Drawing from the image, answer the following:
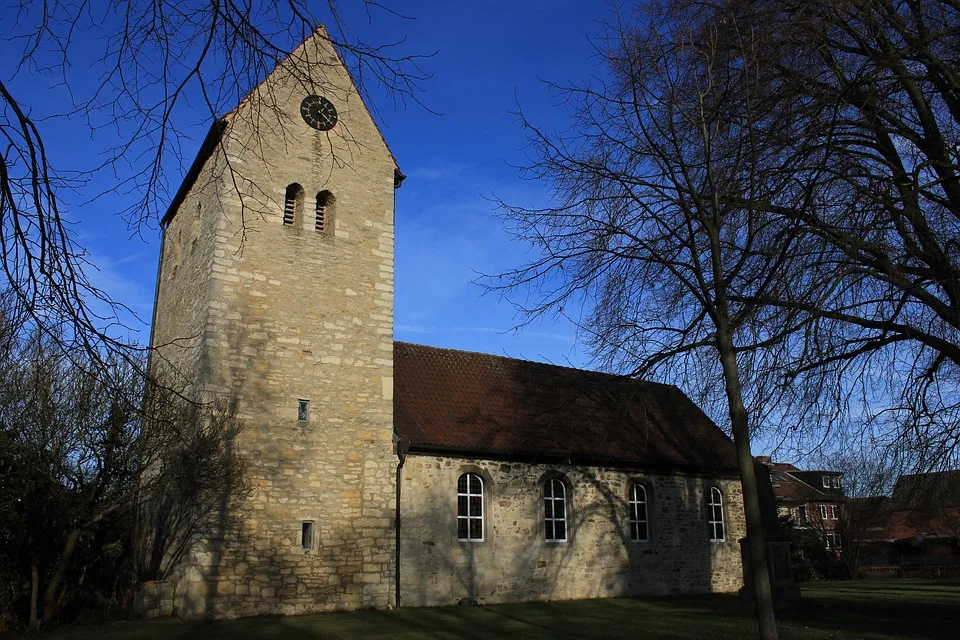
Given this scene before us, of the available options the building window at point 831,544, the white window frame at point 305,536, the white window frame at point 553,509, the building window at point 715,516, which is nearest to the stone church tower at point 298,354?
the white window frame at point 305,536

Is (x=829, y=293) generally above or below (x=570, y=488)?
above

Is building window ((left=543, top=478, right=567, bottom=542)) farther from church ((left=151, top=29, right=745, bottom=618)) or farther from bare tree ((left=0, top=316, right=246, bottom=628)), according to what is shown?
bare tree ((left=0, top=316, right=246, bottom=628))

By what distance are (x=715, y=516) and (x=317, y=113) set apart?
48.9ft

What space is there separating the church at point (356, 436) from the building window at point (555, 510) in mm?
42

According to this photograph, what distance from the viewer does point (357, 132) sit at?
17.7 metres

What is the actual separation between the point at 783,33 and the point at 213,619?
495 inches

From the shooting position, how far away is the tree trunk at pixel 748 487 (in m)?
7.95

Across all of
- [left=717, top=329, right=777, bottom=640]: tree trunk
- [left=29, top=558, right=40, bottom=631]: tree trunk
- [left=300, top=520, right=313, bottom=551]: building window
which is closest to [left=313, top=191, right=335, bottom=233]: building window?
[left=300, top=520, right=313, bottom=551]: building window

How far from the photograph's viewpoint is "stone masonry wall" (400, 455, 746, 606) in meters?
15.8

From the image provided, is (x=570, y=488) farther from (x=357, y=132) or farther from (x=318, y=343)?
(x=357, y=132)

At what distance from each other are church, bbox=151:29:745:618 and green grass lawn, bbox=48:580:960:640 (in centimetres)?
91

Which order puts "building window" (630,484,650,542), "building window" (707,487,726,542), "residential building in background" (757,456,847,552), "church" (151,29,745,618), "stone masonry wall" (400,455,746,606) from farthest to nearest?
1. "residential building in background" (757,456,847,552)
2. "building window" (707,487,726,542)
3. "building window" (630,484,650,542)
4. "stone masonry wall" (400,455,746,606)
5. "church" (151,29,745,618)

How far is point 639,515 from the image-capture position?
64.2ft

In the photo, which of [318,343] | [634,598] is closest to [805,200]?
[318,343]
